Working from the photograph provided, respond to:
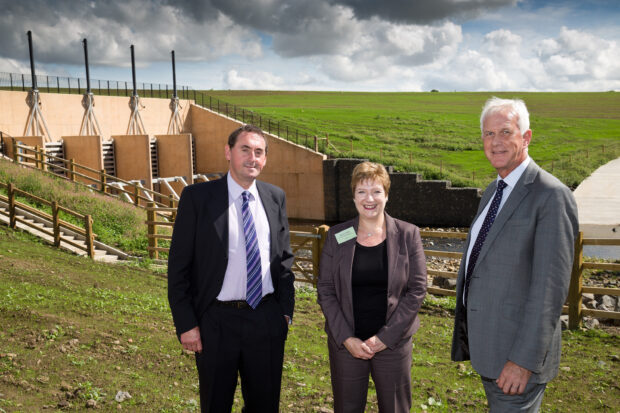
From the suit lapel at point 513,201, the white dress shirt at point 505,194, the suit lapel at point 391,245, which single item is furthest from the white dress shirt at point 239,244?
the suit lapel at point 513,201

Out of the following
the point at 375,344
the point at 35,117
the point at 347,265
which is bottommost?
the point at 375,344

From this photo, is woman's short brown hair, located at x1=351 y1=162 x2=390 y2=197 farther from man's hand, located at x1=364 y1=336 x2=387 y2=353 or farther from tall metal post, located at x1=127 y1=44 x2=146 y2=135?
tall metal post, located at x1=127 y1=44 x2=146 y2=135

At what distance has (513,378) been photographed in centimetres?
267

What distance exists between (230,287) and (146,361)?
2971 millimetres

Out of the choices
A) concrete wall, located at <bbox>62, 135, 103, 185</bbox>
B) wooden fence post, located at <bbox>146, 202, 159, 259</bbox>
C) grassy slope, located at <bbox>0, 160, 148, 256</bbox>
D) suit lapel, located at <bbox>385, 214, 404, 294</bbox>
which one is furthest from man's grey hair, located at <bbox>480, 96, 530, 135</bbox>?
concrete wall, located at <bbox>62, 135, 103, 185</bbox>

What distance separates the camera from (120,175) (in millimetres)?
29266

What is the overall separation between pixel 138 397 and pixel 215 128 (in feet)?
106

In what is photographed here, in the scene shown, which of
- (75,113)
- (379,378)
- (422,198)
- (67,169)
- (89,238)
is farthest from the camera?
(422,198)

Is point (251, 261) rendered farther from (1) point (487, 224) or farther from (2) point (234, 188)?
(1) point (487, 224)

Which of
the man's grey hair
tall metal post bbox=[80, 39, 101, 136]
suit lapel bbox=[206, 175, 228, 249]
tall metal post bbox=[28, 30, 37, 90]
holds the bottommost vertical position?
suit lapel bbox=[206, 175, 228, 249]

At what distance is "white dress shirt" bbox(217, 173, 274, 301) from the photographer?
333 cm

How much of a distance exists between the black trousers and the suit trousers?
1.54 feet

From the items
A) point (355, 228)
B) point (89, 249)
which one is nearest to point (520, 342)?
point (355, 228)

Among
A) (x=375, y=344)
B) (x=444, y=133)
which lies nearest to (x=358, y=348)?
(x=375, y=344)
